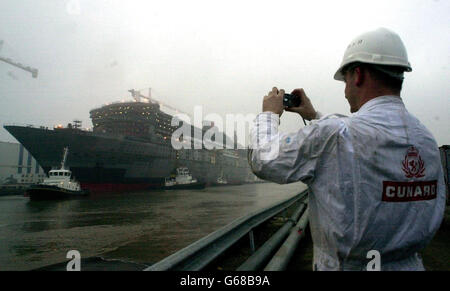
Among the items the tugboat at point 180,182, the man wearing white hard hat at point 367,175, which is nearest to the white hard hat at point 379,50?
the man wearing white hard hat at point 367,175

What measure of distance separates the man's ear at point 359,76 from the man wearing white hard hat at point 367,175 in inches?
2.2

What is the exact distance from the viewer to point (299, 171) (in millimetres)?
1085

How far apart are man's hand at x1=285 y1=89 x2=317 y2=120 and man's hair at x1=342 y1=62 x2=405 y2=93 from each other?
360mm

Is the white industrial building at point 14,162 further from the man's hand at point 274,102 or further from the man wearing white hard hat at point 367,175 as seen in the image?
the man wearing white hard hat at point 367,175

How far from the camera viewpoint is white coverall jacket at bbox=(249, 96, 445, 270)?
1.02m

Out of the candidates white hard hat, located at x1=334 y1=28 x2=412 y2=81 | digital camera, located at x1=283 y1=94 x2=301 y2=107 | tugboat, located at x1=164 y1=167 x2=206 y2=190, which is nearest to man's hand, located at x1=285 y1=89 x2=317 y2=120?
digital camera, located at x1=283 y1=94 x2=301 y2=107

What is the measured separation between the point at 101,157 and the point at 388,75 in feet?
136

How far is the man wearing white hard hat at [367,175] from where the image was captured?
1.02 metres

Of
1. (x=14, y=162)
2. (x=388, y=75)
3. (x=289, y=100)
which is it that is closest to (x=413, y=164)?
(x=388, y=75)

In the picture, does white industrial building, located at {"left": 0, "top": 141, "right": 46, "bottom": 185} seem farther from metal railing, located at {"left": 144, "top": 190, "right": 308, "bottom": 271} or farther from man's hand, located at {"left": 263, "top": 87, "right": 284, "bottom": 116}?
man's hand, located at {"left": 263, "top": 87, "right": 284, "bottom": 116}

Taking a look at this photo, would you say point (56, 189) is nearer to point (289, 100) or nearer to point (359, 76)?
point (289, 100)

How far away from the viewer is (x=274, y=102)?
4.31 ft

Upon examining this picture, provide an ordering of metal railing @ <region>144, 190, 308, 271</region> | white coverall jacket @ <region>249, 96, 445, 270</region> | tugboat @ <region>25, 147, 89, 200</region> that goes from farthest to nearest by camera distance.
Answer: tugboat @ <region>25, 147, 89, 200</region> → metal railing @ <region>144, 190, 308, 271</region> → white coverall jacket @ <region>249, 96, 445, 270</region>
